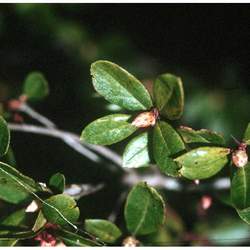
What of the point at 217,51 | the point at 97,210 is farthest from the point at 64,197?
the point at 217,51

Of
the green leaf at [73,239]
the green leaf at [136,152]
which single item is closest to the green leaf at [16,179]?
the green leaf at [73,239]

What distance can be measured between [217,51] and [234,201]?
4.23 feet

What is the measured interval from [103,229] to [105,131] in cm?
26

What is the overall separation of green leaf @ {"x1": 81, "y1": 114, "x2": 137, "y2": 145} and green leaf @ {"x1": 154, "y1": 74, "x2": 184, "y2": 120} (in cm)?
10

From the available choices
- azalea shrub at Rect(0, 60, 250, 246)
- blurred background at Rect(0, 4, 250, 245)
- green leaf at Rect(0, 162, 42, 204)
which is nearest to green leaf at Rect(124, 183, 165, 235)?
azalea shrub at Rect(0, 60, 250, 246)

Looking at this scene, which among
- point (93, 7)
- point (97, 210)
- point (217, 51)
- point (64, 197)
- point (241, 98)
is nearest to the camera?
point (64, 197)

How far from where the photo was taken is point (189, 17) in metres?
2.21

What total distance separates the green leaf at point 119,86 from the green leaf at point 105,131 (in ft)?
0.17

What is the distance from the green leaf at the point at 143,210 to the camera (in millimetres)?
1008

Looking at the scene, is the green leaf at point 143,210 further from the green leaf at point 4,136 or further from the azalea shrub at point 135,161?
the green leaf at point 4,136

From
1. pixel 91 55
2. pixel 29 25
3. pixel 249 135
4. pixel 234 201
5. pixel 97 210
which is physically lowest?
pixel 97 210

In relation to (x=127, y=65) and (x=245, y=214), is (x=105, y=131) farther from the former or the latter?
(x=127, y=65)

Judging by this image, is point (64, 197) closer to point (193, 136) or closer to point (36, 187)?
point (36, 187)

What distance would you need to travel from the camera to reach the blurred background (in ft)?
6.31
